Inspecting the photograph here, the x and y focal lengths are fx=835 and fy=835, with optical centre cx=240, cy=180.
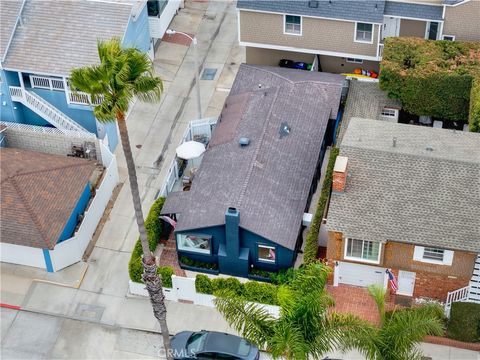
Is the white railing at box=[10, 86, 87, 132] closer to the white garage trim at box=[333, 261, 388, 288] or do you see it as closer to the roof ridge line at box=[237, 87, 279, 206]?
the roof ridge line at box=[237, 87, 279, 206]

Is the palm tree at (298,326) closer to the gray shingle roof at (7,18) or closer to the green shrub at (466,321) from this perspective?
the green shrub at (466,321)

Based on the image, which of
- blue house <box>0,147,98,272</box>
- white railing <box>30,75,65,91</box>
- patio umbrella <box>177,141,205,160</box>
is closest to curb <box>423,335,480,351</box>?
patio umbrella <box>177,141,205,160</box>

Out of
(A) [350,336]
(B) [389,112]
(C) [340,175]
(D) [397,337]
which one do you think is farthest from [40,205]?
(B) [389,112]

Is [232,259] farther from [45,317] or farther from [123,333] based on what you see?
[45,317]

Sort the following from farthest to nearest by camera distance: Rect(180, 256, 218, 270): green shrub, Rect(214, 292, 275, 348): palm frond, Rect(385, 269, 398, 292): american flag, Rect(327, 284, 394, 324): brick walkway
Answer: Rect(180, 256, 218, 270): green shrub, Rect(327, 284, 394, 324): brick walkway, Rect(385, 269, 398, 292): american flag, Rect(214, 292, 275, 348): palm frond

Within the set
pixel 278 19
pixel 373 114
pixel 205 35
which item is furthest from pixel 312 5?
pixel 205 35

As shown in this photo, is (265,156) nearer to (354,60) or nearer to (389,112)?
(389,112)
